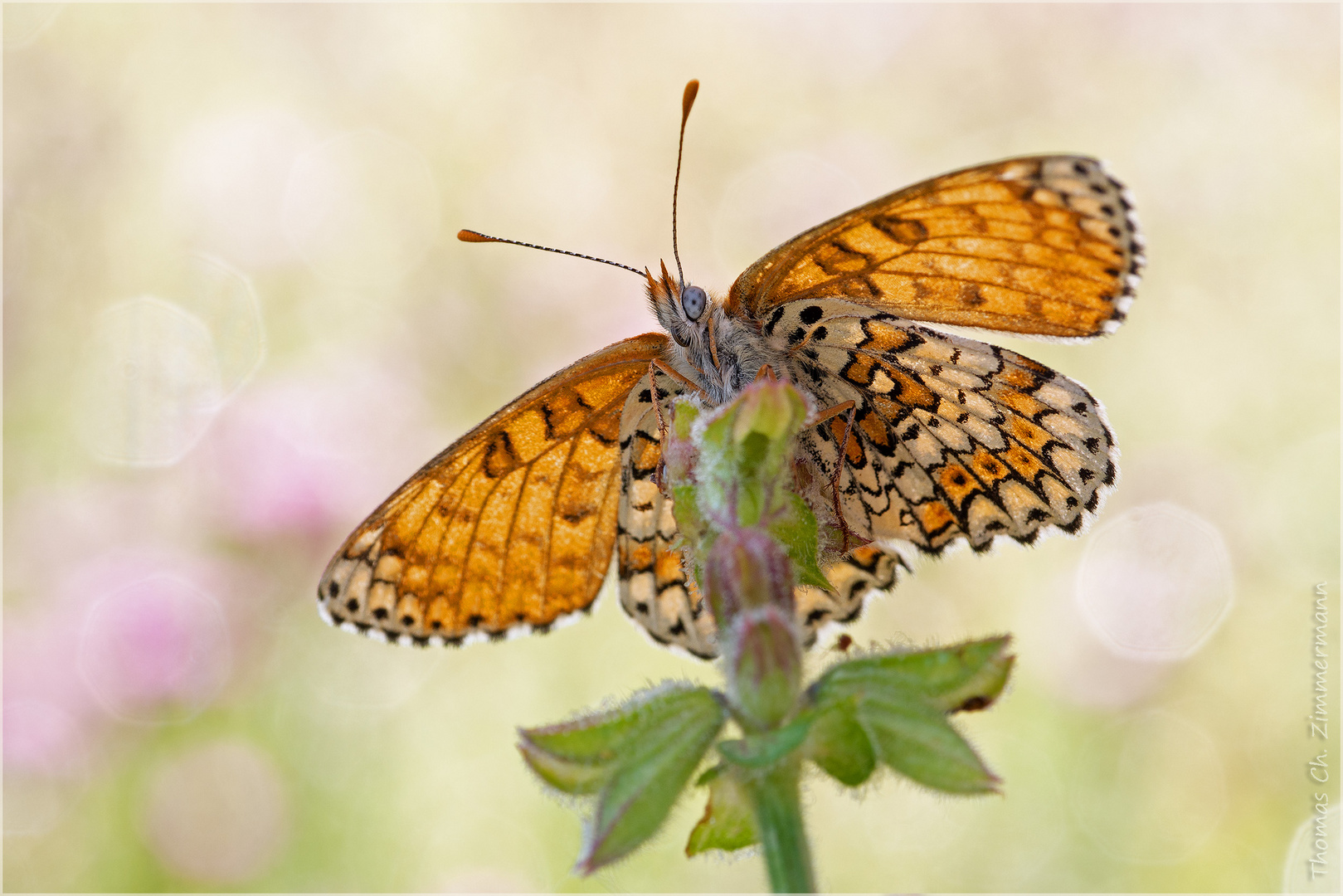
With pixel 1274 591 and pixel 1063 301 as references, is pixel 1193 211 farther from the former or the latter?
pixel 1063 301

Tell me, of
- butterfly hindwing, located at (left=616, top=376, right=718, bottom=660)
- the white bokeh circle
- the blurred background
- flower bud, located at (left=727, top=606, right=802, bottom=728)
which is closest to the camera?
flower bud, located at (left=727, top=606, right=802, bottom=728)

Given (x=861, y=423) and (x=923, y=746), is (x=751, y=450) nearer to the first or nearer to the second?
(x=923, y=746)

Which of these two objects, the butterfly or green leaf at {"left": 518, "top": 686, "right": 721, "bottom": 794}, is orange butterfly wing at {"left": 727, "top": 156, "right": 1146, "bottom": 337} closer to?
the butterfly

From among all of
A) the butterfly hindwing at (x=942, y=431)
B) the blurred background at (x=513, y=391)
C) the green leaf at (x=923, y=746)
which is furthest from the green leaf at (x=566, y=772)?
Answer: the blurred background at (x=513, y=391)

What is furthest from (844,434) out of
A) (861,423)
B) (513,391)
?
(513,391)

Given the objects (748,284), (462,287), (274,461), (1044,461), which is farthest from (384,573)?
(462,287)

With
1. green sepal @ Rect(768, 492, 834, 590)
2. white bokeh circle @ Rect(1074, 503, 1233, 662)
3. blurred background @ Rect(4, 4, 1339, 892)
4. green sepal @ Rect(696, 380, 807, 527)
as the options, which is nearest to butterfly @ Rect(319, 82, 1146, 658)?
blurred background @ Rect(4, 4, 1339, 892)

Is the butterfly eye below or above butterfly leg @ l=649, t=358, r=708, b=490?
above
